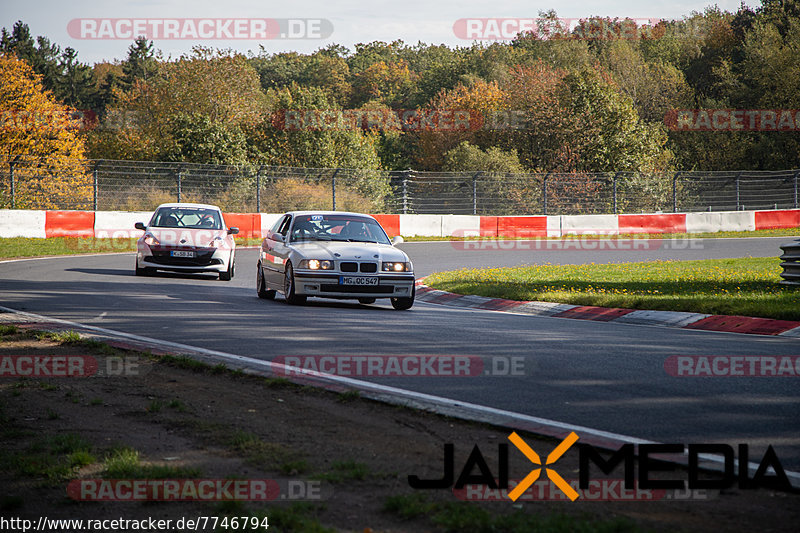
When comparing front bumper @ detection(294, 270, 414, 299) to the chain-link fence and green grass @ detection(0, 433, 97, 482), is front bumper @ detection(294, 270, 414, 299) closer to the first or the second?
green grass @ detection(0, 433, 97, 482)

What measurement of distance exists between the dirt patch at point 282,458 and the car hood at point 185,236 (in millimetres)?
10444

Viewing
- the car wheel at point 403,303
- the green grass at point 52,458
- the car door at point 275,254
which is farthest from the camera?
the car door at point 275,254

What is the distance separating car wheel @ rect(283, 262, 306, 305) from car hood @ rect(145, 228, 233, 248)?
473 centimetres

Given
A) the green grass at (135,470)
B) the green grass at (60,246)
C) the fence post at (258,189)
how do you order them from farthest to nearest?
the fence post at (258,189)
the green grass at (60,246)
the green grass at (135,470)

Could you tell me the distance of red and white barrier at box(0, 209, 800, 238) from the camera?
3032 cm

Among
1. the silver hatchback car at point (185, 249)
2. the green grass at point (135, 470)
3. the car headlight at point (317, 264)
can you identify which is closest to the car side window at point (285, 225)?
the car headlight at point (317, 264)

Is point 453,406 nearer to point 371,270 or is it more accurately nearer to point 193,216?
point 371,270

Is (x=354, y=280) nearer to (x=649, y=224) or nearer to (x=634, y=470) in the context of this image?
(x=634, y=470)

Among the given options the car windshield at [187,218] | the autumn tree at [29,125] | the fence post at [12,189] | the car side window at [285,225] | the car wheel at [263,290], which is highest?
the autumn tree at [29,125]

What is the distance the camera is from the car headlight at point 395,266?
12961 mm

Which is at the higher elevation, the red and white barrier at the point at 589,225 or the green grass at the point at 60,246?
the red and white barrier at the point at 589,225

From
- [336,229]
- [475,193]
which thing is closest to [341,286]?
[336,229]

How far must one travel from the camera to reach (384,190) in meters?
35.6

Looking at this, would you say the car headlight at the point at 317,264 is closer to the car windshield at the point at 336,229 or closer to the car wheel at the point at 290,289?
the car wheel at the point at 290,289
